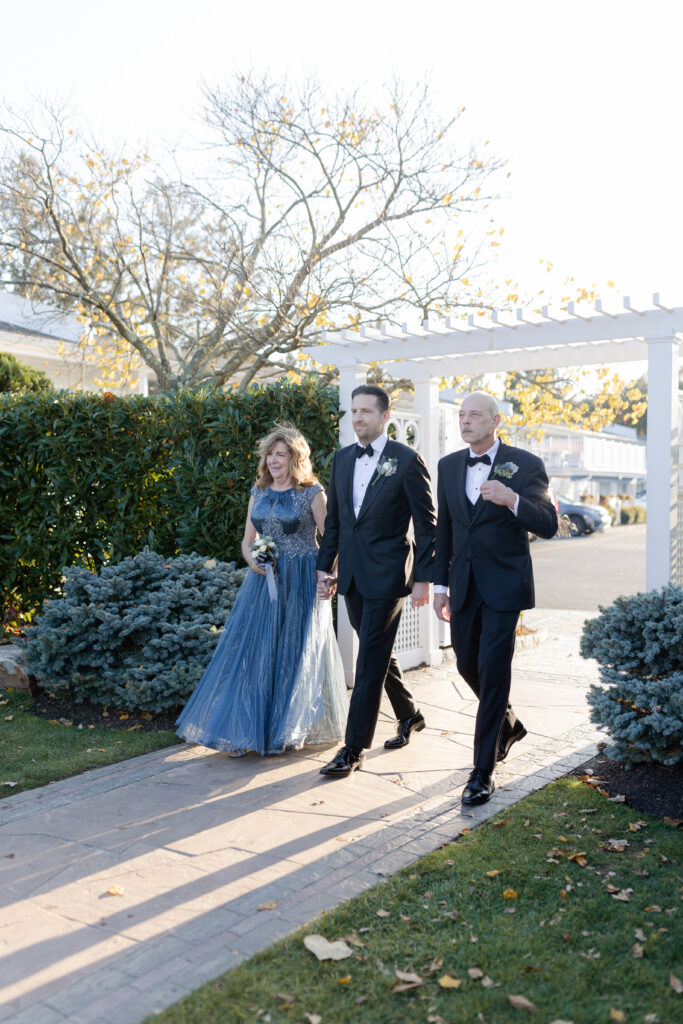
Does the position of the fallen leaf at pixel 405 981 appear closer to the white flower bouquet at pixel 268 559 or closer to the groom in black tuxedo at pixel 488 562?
the groom in black tuxedo at pixel 488 562

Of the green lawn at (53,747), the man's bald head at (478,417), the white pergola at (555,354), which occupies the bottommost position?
the green lawn at (53,747)

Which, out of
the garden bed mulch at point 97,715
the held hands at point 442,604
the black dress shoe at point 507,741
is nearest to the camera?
the held hands at point 442,604

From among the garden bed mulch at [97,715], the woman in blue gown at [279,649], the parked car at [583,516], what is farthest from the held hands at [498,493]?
the parked car at [583,516]

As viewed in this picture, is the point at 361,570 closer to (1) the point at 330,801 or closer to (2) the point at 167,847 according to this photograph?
(1) the point at 330,801

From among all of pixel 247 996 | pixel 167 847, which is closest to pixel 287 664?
pixel 167 847

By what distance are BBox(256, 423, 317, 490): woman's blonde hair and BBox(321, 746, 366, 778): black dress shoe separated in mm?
1646

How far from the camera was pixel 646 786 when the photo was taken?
15.5 feet

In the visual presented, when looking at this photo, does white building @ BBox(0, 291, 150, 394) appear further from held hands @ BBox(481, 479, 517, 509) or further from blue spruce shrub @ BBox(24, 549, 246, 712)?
held hands @ BBox(481, 479, 517, 509)

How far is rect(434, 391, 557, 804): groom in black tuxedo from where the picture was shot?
459 cm

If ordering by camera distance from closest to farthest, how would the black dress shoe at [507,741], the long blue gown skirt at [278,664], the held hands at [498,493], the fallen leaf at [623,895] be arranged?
the fallen leaf at [623,895]
the held hands at [498,493]
the black dress shoe at [507,741]
the long blue gown skirt at [278,664]

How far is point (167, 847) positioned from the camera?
4094mm

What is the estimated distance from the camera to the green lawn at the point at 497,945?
2.83 meters

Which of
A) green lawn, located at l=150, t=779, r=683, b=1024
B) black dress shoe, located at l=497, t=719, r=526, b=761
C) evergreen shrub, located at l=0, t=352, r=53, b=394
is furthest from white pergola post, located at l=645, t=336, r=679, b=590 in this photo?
evergreen shrub, located at l=0, t=352, r=53, b=394

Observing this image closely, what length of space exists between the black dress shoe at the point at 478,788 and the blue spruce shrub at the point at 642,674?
685 mm
